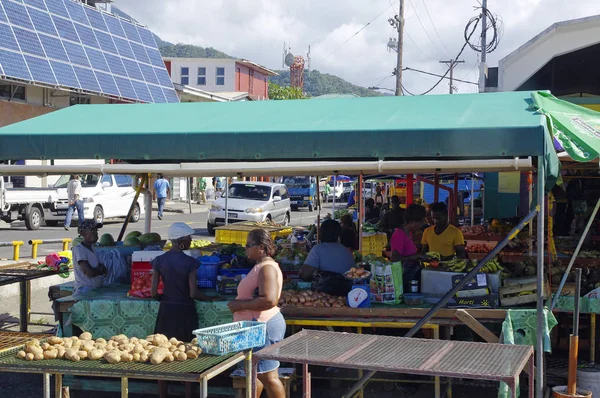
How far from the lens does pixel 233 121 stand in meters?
7.52

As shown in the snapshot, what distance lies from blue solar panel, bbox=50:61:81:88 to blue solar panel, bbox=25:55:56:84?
30 cm

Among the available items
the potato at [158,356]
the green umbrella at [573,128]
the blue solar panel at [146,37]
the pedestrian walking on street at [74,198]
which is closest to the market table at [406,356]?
the potato at [158,356]

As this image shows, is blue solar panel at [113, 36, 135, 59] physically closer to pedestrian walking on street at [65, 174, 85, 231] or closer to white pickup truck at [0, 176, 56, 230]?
white pickup truck at [0, 176, 56, 230]

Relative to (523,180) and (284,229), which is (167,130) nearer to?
(284,229)

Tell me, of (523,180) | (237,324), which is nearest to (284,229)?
(523,180)

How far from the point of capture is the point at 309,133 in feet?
21.8

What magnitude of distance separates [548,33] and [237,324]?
38.9 feet

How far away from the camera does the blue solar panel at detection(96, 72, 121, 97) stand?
26.0 meters

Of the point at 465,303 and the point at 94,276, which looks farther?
the point at 94,276

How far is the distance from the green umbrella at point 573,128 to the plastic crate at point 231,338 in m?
3.18

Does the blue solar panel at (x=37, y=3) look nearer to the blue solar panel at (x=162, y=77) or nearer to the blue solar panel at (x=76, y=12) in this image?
the blue solar panel at (x=76, y=12)

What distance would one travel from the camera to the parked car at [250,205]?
913 inches

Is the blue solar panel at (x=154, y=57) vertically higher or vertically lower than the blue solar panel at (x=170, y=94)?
higher

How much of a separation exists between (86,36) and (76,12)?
1.29m
